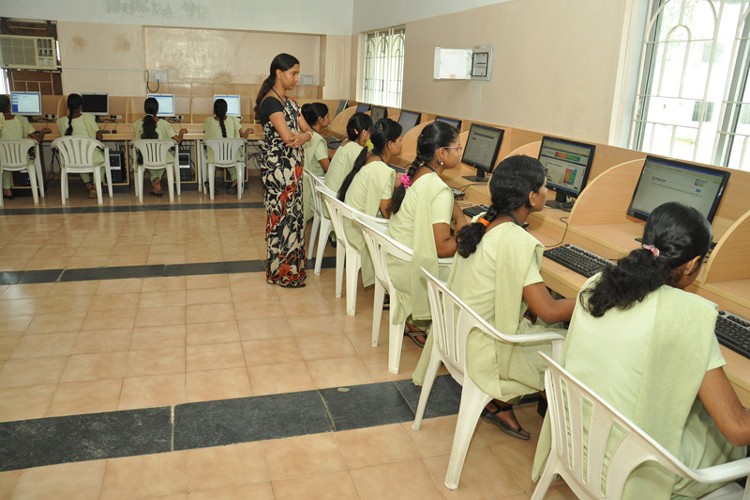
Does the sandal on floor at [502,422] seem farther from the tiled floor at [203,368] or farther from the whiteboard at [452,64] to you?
the whiteboard at [452,64]

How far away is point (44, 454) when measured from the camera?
2.22 meters

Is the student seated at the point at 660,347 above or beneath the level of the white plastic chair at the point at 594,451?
above

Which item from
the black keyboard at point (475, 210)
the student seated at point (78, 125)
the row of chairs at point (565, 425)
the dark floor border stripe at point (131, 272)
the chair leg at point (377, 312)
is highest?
the student seated at point (78, 125)

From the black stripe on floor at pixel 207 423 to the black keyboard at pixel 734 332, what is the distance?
117cm

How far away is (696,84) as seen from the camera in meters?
3.00

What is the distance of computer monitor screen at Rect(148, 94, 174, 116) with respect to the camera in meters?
7.57

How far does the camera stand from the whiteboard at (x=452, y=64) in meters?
4.53

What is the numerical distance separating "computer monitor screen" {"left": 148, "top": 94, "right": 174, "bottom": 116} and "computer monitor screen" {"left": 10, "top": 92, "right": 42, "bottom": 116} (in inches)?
52.2

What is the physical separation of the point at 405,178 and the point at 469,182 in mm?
1059

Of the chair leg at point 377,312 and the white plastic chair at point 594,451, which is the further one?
the chair leg at point 377,312

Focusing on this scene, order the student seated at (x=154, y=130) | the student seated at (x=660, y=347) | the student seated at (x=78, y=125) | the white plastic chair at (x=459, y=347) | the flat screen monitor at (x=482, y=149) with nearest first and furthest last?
the student seated at (x=660, y=347)
the white plastic chair at (x=459, y=347)
the flat screen monitor at (x=482, y=149)
the student seated at (x=78, y=125)
the student seated at (x=154, y=130)

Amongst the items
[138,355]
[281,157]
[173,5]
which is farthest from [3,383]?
[173,5]

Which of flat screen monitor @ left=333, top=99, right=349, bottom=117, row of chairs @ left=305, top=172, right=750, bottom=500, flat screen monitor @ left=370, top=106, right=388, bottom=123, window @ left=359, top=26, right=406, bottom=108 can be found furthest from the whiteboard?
flat screen monitor @ left=333, top=99, right=349, bottom=117

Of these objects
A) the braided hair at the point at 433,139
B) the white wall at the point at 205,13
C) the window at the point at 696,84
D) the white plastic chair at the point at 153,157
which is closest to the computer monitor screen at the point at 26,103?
the white wall at the point at 205,13
